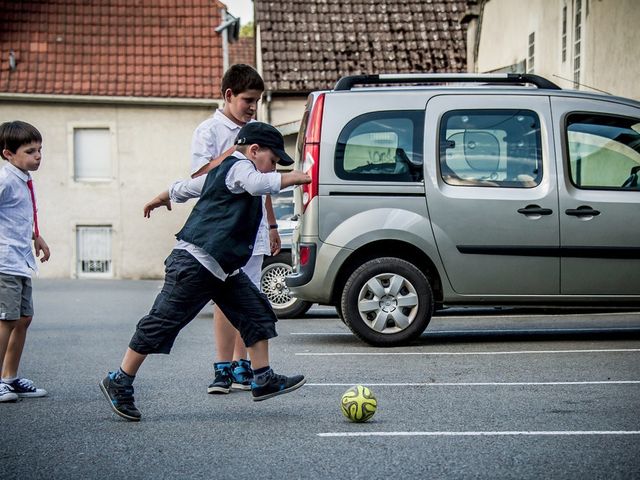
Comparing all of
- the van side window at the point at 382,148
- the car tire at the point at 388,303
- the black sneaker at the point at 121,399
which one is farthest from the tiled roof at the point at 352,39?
the black sneaker at the point at 121,399

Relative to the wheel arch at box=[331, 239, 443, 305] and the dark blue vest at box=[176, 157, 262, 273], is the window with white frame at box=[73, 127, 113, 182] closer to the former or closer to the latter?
the wheel arch at box=[331, 239, 443, 305]

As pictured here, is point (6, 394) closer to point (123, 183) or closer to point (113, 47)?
point (123, 183)

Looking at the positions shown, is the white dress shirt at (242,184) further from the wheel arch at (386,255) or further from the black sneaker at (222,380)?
the wheel arch at (386,255)

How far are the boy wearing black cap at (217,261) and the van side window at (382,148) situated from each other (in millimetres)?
3401

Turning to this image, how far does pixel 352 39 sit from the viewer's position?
29281 mm

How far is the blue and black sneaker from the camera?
7.34 meters

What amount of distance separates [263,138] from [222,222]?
525 millimetres

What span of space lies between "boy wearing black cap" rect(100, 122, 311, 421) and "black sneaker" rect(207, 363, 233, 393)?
2.73ft

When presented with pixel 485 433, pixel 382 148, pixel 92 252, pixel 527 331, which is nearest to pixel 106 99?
pixel 92 252

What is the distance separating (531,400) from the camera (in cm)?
679

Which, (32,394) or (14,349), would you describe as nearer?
(32,394)

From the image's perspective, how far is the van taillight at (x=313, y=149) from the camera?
977 centimetres

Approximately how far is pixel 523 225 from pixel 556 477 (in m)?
5.09

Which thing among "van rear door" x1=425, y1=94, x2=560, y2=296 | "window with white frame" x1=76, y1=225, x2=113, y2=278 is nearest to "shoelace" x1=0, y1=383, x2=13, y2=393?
"van rear door" x1=425, y1=94, x2=560, y2=296
